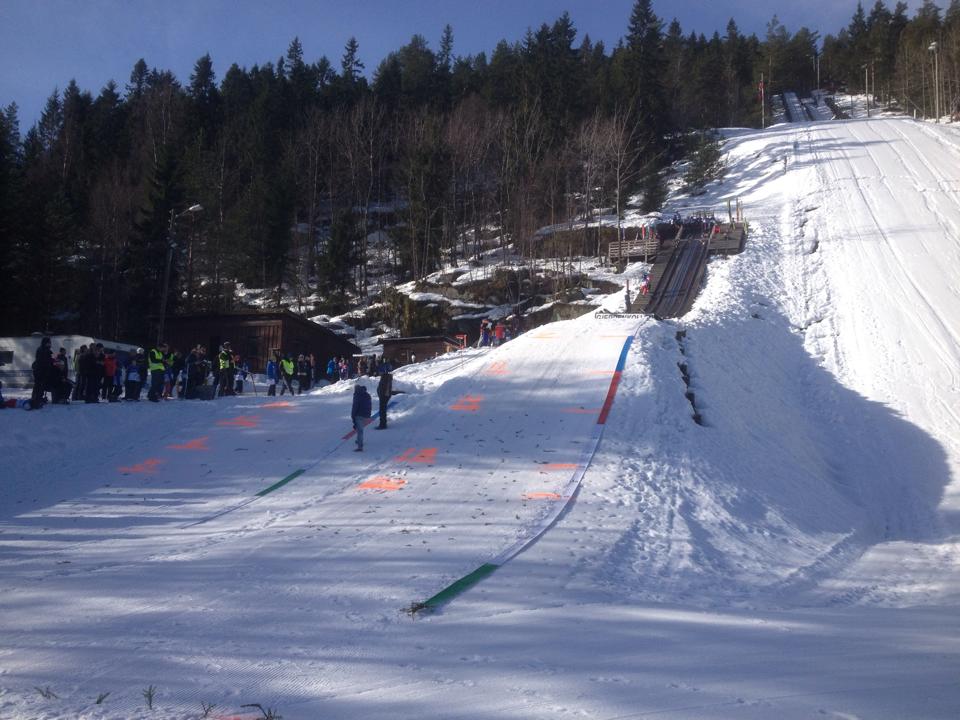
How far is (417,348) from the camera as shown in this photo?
35.0m

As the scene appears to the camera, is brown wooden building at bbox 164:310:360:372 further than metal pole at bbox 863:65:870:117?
No

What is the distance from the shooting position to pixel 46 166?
5734cm

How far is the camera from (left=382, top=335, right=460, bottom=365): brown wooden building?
34.6 metres

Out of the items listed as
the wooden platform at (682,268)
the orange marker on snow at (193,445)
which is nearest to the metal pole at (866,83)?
the wooden platform at (682,268)

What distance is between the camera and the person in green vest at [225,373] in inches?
869

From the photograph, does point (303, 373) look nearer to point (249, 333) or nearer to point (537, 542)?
point (249, 333)

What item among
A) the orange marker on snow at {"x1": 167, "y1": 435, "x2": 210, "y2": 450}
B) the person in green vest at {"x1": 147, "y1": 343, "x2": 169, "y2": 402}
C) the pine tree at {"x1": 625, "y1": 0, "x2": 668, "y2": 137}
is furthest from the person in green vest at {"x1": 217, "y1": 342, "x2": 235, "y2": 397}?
the pine tree at {"x1": 625, "y1": 0, "x2": 668, "y2": 137}

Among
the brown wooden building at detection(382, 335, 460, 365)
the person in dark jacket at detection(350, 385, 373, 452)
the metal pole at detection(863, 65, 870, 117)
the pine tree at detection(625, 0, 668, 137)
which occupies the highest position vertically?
the metal pole at detection(863, 65, 870, 117)

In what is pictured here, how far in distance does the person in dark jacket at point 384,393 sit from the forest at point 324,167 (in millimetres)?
22677

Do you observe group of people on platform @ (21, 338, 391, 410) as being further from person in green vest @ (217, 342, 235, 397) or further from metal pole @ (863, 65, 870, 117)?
metal pole @ (863, 65, 870, 117)

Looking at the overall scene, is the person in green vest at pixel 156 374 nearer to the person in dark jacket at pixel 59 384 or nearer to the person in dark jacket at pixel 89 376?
the person in dark jacket at pixel 89 376

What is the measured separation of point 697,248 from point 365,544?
36.7 metres

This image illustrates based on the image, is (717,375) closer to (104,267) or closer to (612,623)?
(612,623)

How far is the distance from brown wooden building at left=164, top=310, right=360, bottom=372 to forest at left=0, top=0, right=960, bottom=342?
Answer: 101 inches
